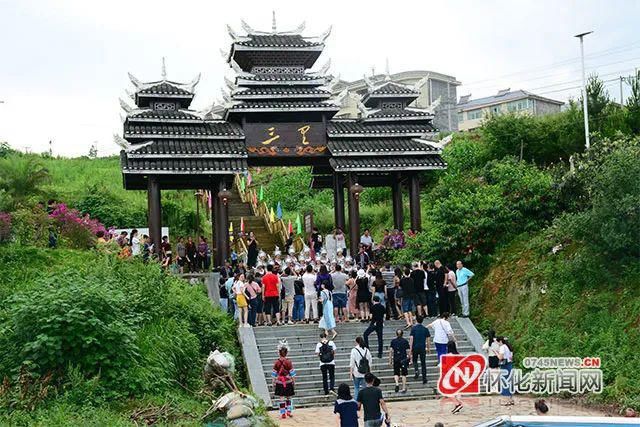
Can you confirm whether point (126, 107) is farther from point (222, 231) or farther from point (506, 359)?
point (506, 359)

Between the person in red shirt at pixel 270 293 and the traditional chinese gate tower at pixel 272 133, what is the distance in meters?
5.84

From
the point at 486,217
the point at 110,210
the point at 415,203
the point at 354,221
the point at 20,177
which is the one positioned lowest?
the point at 486,217

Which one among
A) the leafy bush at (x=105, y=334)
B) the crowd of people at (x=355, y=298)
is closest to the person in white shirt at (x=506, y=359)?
the crowd of people at (x=355, y=298)

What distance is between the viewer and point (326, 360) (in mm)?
17500

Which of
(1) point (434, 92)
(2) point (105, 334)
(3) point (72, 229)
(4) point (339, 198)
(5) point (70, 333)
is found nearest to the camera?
(5) point (70, 333)

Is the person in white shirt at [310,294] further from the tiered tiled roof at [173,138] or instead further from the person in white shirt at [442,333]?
the tiered tiled roof at [173,138]

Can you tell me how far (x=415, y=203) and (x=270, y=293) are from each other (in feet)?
29.8

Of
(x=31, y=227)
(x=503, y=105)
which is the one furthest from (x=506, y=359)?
(x=503, y=105)

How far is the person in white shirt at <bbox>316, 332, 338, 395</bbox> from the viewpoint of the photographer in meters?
17.4

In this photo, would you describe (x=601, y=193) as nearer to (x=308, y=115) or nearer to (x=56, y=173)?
(x=308, y=115)

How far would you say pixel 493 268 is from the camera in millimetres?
23547

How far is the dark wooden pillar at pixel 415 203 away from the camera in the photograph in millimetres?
28667

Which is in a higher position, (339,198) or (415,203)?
(339,198)

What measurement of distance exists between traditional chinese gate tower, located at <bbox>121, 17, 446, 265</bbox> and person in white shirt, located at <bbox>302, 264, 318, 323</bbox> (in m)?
6.09
